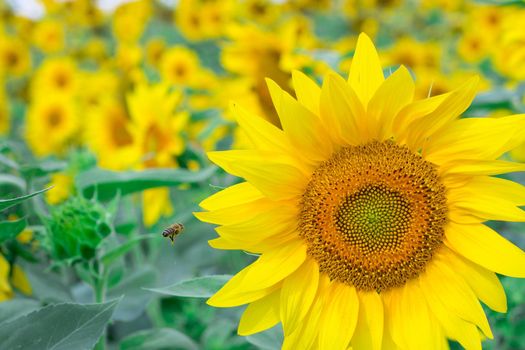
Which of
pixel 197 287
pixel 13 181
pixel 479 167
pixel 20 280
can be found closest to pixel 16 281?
pixel 20 280

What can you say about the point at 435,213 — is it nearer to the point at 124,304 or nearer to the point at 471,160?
the point at 471,160

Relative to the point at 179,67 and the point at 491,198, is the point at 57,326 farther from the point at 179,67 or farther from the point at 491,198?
the point at 179,67

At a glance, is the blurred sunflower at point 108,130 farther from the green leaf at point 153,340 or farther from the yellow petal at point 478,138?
the yellow petal at point 478,138

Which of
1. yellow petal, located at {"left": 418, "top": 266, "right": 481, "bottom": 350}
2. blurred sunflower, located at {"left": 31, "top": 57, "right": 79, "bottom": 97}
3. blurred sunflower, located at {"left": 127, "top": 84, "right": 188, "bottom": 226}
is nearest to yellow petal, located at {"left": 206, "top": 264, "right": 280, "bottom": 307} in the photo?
yellow petal, located at {"left": 418, "top": 266, "right": 481, "bottom": 350}

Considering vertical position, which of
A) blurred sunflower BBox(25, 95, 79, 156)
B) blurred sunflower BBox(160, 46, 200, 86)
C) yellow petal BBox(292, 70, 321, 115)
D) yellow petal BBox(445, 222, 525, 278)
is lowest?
blurred sunflower BBox(25, 95, 79, 156)

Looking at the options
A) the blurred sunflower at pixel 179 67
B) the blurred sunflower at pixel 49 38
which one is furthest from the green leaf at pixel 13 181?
the blurred sunflower at pixel 49 38

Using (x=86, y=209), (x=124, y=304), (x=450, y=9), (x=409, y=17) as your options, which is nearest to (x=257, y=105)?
(x=124, y=304)

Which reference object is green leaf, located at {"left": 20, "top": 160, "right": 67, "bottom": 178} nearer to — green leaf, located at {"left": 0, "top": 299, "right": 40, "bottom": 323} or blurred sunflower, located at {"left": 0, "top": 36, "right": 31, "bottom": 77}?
green leaf, located at {"left": 0, "top": 299, "right": 40, "bottom": 323}
